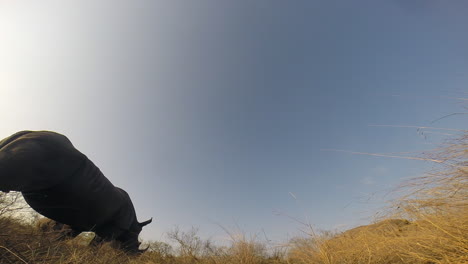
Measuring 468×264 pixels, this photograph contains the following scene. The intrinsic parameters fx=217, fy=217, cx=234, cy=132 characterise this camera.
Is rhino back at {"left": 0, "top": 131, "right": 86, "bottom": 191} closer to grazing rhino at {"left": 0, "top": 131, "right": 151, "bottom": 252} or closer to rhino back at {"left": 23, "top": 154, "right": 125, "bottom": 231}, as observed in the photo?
grazing rhino at {"left": 0, "top": 131, "right": 151, "bottom": 252}

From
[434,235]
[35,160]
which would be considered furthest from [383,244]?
[35,160]

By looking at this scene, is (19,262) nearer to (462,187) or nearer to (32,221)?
(32,221)

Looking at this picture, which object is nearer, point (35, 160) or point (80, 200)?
point (35, 160)

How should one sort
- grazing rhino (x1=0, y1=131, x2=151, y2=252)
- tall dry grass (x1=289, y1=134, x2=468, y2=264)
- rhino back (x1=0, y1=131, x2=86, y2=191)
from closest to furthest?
tall dry grass (x1=289, y1=134, x2=468, y2=264)
rhino back (x1=0, y1=131, x2=86, y2=191)
grazing rhino (x1=0, y1=131, x2=151, y2=252)

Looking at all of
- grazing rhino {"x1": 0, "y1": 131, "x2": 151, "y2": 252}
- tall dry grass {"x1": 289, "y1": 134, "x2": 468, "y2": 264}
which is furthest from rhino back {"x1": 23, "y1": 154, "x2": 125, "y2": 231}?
tall dry grass {"x1": 289, "y1": 134, "x2": 468, "y2": 264}

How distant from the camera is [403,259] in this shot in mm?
2049

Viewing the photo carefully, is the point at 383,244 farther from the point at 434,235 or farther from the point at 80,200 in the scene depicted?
the point at 80,200

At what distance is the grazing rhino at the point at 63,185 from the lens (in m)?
2.69

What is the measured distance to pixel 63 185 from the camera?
3.38m

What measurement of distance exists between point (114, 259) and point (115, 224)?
6.15 feet

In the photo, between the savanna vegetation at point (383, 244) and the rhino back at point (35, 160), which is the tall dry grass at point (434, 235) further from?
the rhino back at point (35, 160)

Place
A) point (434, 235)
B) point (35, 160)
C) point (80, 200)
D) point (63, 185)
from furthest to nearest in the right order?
1. point (80, 200)
2. point (63, 185)
3. point (35, 160)
4. point (434, 235)

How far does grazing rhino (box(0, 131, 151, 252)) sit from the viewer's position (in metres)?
2.69

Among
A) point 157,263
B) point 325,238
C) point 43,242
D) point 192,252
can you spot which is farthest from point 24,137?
point 325,238
